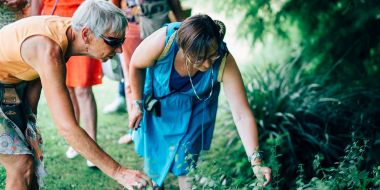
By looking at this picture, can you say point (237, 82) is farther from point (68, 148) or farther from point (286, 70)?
point (286, 70)

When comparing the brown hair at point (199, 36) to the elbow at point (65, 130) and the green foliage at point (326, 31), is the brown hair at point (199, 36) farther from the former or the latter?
the green foliage at point (326, 31)

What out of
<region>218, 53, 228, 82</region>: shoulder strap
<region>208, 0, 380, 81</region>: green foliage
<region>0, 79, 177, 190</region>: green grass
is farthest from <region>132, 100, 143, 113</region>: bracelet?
<region>208, 0, 380, 81</region>: green foliage

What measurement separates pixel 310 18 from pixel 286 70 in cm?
67

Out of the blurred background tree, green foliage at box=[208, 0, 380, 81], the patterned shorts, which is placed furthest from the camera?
green foliage at box=[208, 0, 380, 81]

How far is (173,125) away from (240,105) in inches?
22.2

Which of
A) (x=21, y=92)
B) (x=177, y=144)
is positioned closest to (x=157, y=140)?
(x=177, y=144)

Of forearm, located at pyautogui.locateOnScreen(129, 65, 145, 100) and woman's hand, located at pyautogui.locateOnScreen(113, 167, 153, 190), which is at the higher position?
forearm, located at pyautogui.locateOnScreen(129, 65, 145, 100)

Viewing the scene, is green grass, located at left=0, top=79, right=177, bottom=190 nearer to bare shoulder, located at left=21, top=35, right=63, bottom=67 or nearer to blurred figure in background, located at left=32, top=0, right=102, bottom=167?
blurred figure in background, located at left=32, top=0, right=102, bottom=167

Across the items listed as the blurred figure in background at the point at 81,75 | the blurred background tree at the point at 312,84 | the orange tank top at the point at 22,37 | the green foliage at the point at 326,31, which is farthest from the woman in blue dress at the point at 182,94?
the green foliage at the point at 326,31

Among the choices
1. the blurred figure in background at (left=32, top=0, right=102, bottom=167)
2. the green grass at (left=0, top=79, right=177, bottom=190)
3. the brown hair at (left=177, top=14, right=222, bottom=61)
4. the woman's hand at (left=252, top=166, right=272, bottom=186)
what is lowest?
Result: the green grass at (left=0, top=79, right=177, bottom=190)

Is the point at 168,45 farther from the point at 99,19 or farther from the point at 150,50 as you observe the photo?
the point at 99,19

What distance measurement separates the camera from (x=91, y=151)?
8.52ft

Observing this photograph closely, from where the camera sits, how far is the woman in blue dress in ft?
9.96

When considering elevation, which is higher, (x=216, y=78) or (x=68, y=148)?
(x=216, y=78)
